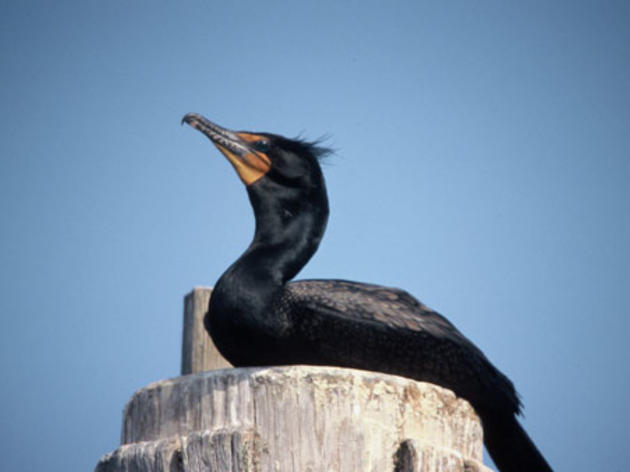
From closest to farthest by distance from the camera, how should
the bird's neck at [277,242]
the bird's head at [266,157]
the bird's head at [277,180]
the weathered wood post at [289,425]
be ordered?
the weathered wood post at [289,425]
the bird's neck at [277,242]
the bird's head at [277,180]
the bird's head at [266,157]

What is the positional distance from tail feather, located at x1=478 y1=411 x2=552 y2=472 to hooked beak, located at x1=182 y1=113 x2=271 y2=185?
180 centimetres

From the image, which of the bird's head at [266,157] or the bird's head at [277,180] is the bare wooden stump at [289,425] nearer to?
the bird's head at [277,180]

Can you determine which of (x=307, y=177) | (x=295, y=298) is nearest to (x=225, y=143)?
(x=307, y=177)

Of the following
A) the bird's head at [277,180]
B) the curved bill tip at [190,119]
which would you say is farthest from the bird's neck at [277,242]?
the curved bill tip at [190,119]

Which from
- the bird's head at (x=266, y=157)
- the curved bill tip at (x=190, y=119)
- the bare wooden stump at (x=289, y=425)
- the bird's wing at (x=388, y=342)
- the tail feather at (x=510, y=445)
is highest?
the curved bill tip at (x=190, y=119)

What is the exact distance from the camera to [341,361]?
13.9ft

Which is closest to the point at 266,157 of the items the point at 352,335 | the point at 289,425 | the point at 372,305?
the point at 372,305

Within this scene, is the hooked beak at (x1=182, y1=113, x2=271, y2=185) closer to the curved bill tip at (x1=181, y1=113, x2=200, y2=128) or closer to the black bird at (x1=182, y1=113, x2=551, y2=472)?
the curved bill tip at (x1=181, y1=113, x2=200, y2=128)

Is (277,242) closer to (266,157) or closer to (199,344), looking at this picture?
(266,157)

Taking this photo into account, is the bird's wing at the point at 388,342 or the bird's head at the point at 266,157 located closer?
the bird's wing at the point at 388,342

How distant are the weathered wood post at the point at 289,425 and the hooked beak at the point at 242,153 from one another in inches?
74.7

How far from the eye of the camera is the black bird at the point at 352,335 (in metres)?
4.21

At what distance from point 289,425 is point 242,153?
7.32 feet

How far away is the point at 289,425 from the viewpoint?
2.96m
